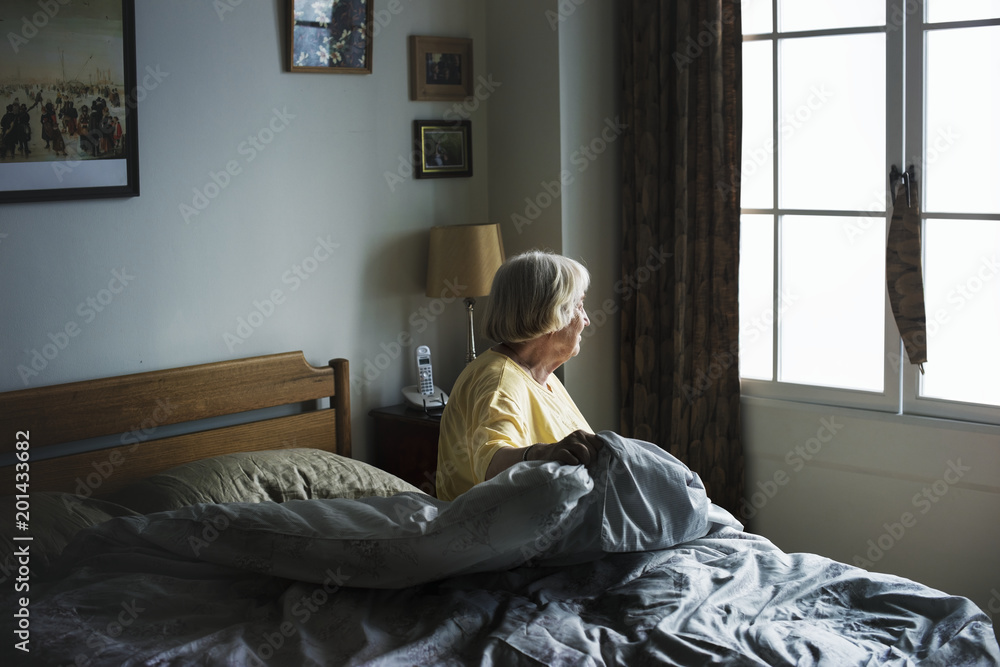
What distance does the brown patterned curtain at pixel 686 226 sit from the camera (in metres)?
3.31

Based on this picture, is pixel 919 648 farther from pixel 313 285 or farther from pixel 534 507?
pixel 313 285

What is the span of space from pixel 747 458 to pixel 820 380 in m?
0.39

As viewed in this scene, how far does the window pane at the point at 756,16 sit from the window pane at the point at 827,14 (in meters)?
0.05

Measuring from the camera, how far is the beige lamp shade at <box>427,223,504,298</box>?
3230mm

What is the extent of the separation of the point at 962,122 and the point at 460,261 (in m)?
1.70

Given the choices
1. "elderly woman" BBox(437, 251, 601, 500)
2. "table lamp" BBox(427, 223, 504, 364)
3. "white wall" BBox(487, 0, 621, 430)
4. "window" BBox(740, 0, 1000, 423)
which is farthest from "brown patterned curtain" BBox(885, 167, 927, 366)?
"table lamp" BBox(427, 223, 504, 364)

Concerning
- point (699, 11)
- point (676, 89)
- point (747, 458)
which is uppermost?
point (699, 11)

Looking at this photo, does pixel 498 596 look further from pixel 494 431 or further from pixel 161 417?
pixel 161 417

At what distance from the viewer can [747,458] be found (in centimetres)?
341

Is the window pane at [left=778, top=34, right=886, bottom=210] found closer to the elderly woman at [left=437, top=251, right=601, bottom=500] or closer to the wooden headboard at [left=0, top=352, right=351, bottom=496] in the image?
the elderly woman at [left=437, top=251, right=601, bottom=500]

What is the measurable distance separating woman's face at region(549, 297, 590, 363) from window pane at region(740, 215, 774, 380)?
125cm

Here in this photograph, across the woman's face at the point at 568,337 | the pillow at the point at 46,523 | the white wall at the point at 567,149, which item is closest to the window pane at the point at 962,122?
the white wall at the point at 567,149

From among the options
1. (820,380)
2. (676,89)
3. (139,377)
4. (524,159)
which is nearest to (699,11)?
(676,89)

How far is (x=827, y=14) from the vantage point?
10.4 ft
